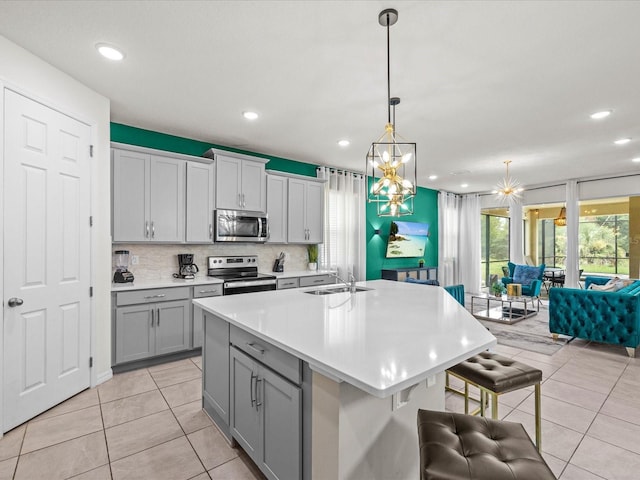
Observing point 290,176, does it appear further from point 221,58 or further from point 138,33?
point 138,33

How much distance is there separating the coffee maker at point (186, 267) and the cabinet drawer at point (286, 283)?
1.08 metres

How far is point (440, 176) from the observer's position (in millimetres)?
6652

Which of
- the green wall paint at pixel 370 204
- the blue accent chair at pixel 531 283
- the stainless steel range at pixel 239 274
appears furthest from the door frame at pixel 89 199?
the blue accent chair at pixel 531 283

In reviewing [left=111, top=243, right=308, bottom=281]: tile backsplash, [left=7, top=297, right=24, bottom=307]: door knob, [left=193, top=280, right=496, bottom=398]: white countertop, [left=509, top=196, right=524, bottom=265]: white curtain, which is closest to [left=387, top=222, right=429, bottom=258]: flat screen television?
[left=509, top=196, right=524, bottom=265]: white curtain

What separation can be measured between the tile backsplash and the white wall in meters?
0.75

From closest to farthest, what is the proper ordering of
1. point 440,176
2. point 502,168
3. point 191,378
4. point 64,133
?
point 64,133
point 191,378
point 502,168
point 440,176

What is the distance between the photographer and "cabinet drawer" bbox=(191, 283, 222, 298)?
A: 3.77 meters

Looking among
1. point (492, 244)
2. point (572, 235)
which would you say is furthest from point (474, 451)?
point (492, 244)

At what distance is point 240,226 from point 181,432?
2.57 m

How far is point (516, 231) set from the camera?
788 cm

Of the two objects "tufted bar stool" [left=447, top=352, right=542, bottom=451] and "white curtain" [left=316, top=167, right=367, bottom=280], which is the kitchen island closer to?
"tufted bar stool" [left=447, top=352, right=542, bottom=451]

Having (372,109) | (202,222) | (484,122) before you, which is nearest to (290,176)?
(202,222)

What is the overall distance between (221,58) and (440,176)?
5235 mm

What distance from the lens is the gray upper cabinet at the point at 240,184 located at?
4.22 meters
